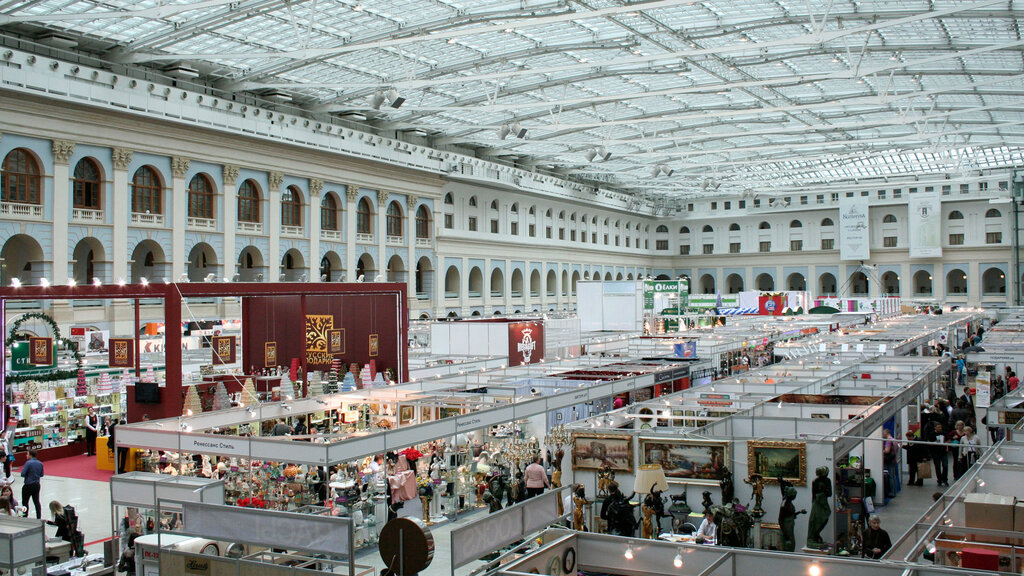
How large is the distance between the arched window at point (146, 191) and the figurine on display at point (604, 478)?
81.6ft

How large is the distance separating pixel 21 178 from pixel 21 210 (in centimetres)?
A: 106

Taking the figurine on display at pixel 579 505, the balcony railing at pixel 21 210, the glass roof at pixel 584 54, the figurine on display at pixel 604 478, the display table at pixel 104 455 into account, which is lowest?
the display table at pixel 104 455

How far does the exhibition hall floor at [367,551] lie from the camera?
11.4m

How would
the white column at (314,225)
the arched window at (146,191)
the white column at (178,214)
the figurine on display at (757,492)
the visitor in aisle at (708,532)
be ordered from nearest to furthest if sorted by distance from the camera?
the visitor in aisle at (708,532)
the figurine on display at (757,492)
the arched window at (146,191)
the white column at (178,214)
the white column at (314,225)

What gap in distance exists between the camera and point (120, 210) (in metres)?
29.8

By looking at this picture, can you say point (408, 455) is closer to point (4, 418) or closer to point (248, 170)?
point (4, 418)

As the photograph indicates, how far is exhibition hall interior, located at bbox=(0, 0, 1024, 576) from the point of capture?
9.41 m

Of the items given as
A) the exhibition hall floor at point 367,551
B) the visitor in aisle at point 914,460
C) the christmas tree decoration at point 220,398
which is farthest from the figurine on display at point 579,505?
the christmas tree decoration at point 220,398

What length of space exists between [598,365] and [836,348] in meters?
6.95

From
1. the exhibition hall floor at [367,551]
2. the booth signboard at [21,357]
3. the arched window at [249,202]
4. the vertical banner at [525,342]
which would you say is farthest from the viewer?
the arched window at [249,202]

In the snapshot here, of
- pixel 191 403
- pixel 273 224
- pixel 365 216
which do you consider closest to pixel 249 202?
pixel 273 224

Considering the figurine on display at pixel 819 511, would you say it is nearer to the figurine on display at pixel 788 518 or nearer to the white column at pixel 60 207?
the figurine on display at pixel 788 518

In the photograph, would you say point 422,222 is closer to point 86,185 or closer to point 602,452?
point 86,185

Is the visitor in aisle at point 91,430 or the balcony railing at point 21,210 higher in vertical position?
the balcony railing at point 21,210
